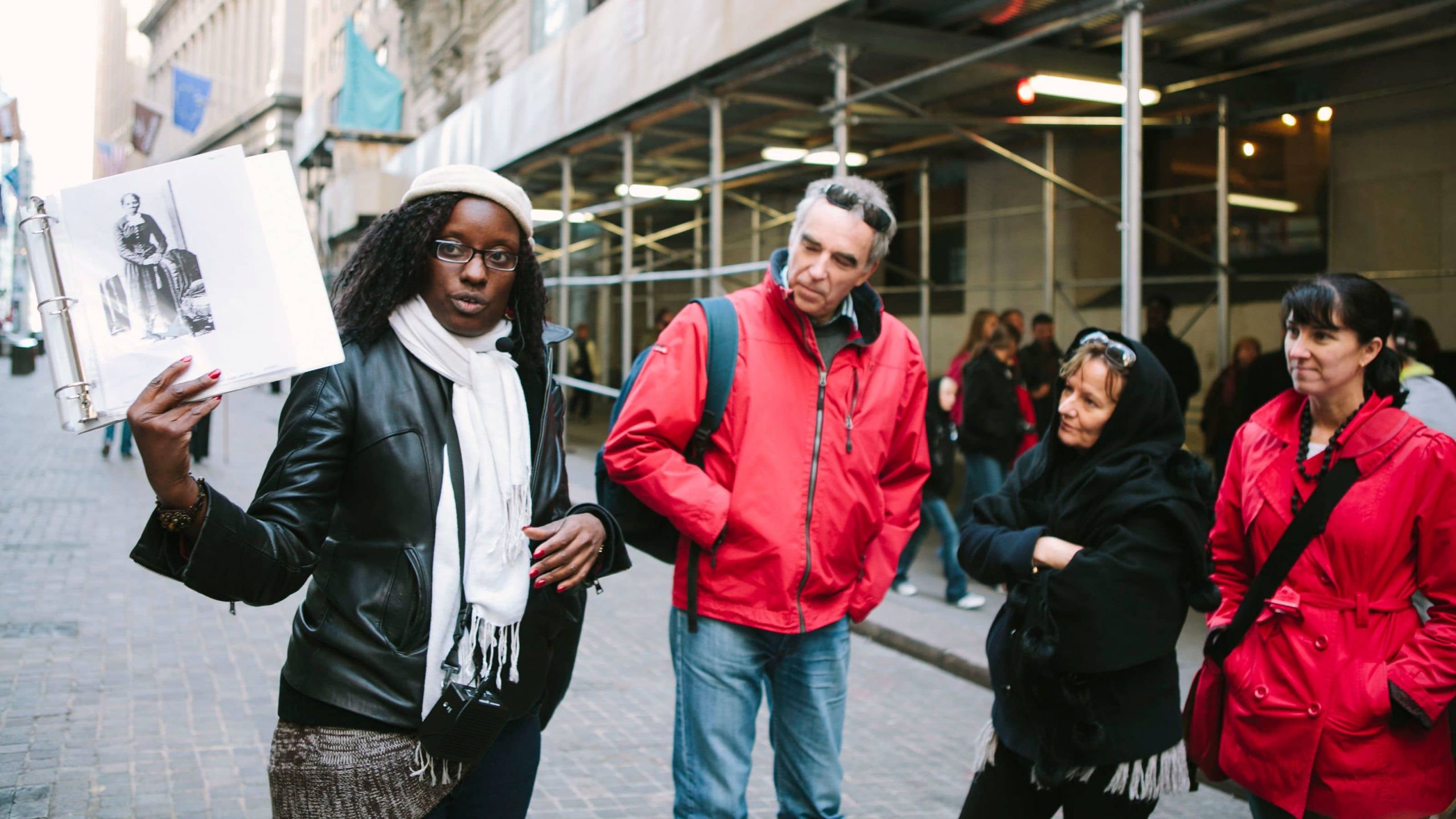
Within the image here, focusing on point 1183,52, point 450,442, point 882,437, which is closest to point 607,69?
point 1183,52

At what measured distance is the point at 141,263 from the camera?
1.82m

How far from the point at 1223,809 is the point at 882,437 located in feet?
8.62

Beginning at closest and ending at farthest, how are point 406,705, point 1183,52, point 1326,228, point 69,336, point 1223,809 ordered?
point 69,336
point 406,705
point 1223,809
point 1183,52
point 1326,228

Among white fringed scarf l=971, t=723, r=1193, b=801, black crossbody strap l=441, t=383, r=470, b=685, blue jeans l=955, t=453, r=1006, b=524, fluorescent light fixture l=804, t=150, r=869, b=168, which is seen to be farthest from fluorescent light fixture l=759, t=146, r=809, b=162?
black crossbody strap l=441, t=383, r=470, b=685

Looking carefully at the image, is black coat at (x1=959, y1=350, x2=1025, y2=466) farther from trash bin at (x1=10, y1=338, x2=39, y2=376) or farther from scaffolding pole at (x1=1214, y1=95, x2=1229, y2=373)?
trash bin at (x1=10, y1=338, x2=39, y2=376)

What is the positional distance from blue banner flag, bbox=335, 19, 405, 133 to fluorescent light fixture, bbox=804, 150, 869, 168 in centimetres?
2064

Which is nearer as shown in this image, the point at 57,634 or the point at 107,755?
the point at 107,755

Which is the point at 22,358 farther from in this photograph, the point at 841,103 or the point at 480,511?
the point at 480,511

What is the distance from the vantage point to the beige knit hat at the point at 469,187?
224cm

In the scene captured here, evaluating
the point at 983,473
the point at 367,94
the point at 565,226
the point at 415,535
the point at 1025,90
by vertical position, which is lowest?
the point at 983,473

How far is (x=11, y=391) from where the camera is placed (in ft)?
107

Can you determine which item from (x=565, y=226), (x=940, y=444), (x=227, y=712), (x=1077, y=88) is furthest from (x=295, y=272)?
(x=565, y=226)

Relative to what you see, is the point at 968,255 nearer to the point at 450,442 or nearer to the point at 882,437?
the point at 882,437

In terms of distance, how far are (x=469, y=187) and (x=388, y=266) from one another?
201 mm
